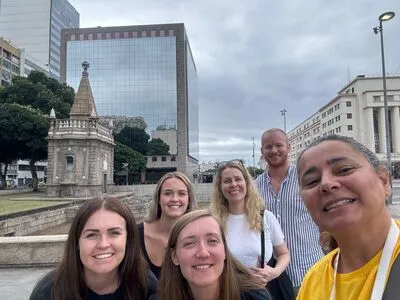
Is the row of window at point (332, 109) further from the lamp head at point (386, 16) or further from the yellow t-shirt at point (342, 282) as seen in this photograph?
the yellow t-shirt at point (342, 282)

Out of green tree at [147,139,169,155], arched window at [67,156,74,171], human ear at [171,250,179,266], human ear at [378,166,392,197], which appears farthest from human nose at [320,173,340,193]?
green tree at [147,139,169,155]

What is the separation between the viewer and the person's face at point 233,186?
3186mm

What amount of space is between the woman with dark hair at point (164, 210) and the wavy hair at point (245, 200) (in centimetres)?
25

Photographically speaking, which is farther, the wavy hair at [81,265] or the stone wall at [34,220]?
the stone wall at [34,220]

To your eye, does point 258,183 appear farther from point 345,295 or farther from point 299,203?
point 345,295

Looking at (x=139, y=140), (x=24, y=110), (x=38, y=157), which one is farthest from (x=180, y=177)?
(x=139, y=140)

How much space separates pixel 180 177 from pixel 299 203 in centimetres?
124

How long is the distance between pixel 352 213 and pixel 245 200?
194 centimetres

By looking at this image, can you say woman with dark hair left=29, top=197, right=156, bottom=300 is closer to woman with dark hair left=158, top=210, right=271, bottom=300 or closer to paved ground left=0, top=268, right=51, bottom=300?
A: woman with dark hair left=158, top=210, right=271, bottom=300

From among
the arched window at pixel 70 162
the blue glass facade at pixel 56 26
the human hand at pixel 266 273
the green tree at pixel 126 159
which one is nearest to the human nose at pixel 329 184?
the human hand at pixel 266 273

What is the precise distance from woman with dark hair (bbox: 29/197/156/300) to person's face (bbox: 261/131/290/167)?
1.85 metres

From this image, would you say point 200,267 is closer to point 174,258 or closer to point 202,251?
point 202,251

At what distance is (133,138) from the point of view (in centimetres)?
6938

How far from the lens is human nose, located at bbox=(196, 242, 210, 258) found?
6.46 feet
